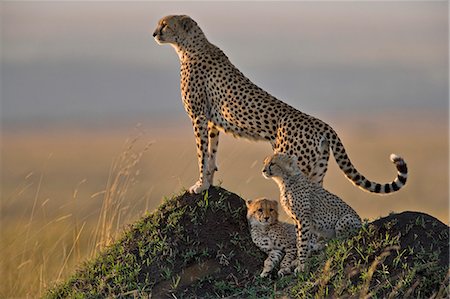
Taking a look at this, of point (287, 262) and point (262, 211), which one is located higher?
point (262, 211)

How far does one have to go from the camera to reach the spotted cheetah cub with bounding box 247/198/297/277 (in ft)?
20.8

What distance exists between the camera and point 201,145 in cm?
703

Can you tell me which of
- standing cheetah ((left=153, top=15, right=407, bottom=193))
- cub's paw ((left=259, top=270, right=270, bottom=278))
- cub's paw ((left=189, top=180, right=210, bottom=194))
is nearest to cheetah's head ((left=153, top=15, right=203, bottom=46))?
standing cheetah ((left=153, top=15, right=407, bottom=193))

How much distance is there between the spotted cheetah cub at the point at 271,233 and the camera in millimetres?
6336

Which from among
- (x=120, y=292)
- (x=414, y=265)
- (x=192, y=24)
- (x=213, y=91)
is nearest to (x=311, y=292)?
(x=414, y=265)

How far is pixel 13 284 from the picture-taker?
313 inches

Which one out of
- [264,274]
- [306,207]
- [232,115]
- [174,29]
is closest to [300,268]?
[264,274]

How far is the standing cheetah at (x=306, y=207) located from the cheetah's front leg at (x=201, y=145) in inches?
22.6

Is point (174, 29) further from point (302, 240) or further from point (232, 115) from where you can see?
point (302, 240)

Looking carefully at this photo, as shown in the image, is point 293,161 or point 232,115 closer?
point 293,161

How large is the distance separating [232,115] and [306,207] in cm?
115

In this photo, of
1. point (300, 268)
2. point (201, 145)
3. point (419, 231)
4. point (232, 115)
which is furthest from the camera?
point (232, 115)

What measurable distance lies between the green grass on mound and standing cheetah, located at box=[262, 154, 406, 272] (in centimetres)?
16

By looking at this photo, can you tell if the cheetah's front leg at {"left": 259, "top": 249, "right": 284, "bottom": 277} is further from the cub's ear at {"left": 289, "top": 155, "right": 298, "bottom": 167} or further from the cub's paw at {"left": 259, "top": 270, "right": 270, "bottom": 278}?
the cub's ear at {"left": 289, "top": 155, "right": 298, "bottom": 167}
